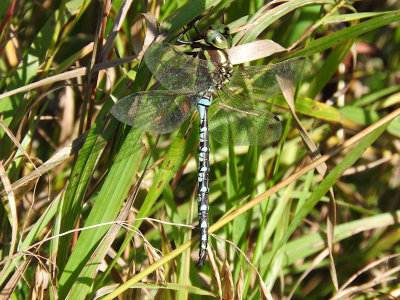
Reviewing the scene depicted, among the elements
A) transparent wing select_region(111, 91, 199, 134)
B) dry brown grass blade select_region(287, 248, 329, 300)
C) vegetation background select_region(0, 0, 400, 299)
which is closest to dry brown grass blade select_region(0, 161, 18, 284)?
vegetation background select_region(0, 0, 400, 299)

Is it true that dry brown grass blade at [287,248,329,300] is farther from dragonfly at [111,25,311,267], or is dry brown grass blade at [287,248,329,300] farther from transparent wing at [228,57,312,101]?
transparent wing at [228,57,312,101]

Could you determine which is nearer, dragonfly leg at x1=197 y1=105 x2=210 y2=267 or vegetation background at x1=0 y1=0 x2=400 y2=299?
vegetation background at x1=0 y1=0 x2=400 y2=299

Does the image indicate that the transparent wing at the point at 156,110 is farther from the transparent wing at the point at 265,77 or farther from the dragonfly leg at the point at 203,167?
the transparent wing at the point at 265,77

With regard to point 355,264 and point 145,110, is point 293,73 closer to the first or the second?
point 145,110

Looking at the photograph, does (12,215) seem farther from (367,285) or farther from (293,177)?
(367,285)

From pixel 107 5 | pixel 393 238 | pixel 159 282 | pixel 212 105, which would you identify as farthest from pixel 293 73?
pixel 393 238
